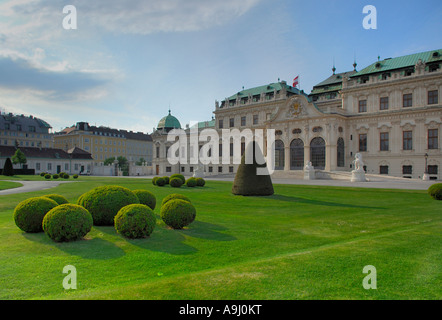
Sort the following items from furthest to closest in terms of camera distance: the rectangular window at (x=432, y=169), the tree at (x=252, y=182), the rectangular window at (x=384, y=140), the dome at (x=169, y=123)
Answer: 1. the dome at (x=169, y=123)
2. the rectangular window at (x=384, y=140)
3. the rectangular window at (x=432, y=169)
4. the tree at (x=252, y=182)

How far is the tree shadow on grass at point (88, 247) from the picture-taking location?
852cm

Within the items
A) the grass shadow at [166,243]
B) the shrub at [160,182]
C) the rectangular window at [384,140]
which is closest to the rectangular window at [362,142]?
the rectangular window at [384,140]

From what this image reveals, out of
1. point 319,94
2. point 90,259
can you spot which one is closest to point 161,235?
point 90,259

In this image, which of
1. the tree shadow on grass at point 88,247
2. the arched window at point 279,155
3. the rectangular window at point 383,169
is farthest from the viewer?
the arched window at point 279,155

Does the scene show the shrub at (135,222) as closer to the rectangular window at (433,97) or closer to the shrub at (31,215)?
the shrub at (31,215)

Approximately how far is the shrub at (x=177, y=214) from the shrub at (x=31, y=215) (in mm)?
3978

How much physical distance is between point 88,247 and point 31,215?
287 cm

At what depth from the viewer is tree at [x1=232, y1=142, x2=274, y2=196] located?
74.4 feet

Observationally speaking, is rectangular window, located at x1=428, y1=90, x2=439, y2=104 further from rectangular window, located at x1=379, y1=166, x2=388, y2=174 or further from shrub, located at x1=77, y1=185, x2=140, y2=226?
shrub, located at x1=77, y1=185, x2=140, y2=226

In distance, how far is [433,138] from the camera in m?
45.3

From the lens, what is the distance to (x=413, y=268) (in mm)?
7359

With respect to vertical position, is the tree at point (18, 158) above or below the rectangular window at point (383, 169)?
above

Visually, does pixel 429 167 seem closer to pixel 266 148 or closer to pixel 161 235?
pixel 266 148
